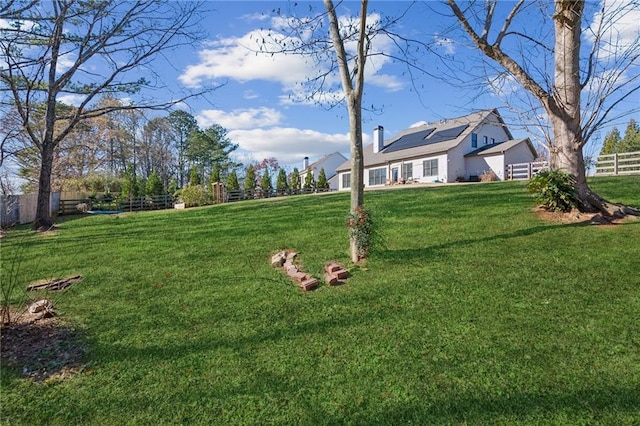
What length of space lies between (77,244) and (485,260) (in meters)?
7.84

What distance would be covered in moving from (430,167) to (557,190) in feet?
60.2

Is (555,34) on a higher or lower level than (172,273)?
higher

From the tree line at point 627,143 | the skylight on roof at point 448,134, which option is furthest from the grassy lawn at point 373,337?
the tree line at point 627,143

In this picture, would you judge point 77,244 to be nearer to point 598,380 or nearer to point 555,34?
point 598,380

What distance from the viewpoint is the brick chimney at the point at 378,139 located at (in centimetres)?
2877

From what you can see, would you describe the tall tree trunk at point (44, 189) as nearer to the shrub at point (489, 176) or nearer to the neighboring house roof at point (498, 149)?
the shrub at point (489, 176)

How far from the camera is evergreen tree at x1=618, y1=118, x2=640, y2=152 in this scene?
3153 centimetres

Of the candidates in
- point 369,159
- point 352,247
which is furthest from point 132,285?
point 369,159

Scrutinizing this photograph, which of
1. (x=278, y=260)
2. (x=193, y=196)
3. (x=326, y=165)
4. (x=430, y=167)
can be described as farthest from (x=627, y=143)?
(x=278, y=260)

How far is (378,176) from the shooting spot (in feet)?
90.3

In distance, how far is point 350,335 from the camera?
9.43 ft

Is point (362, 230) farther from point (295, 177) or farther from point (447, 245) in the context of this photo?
point (295, 177)

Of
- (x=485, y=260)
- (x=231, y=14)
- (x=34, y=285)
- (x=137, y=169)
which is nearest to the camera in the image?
(x=485, y=260)

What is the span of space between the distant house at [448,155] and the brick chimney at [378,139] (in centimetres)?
31
